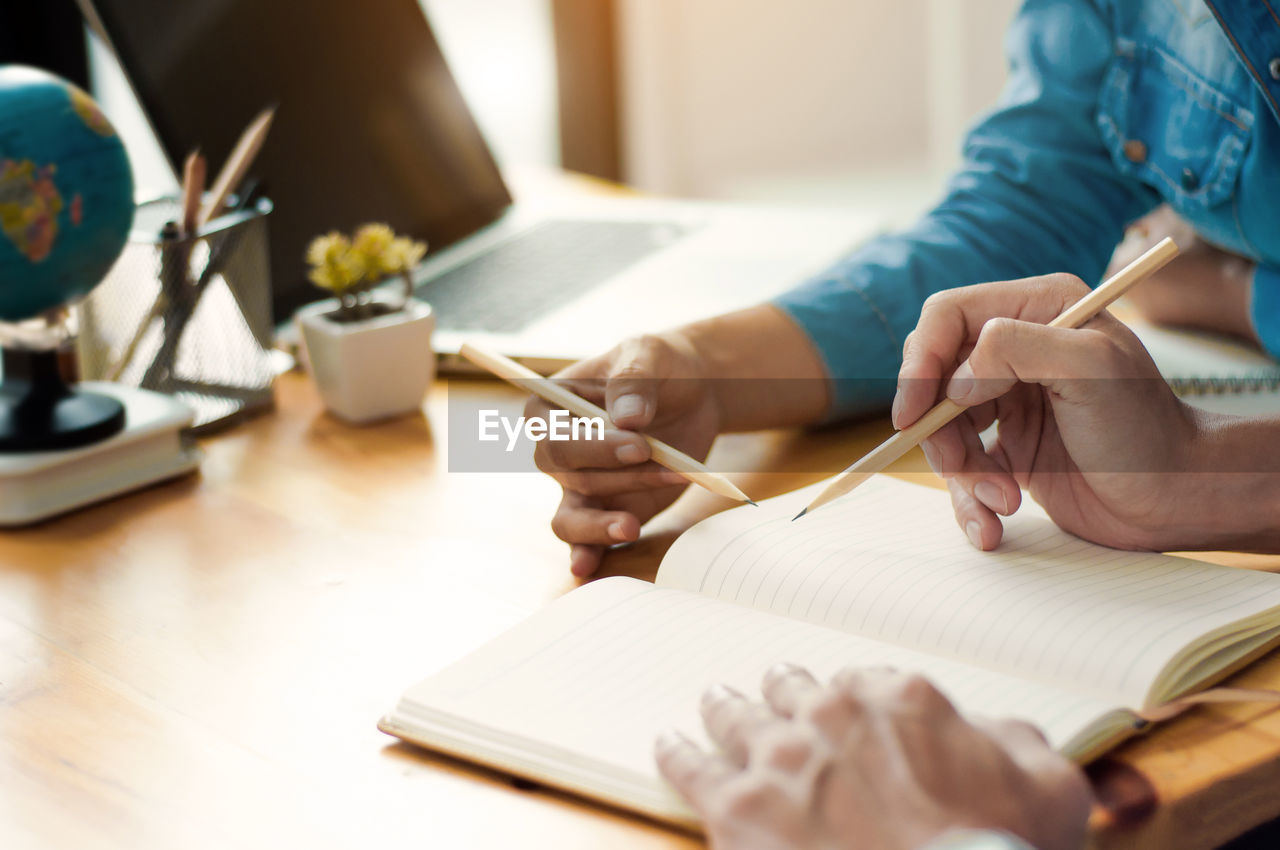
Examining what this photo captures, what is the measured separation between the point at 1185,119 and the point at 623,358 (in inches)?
20.1

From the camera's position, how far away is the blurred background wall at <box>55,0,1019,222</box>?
2135mm

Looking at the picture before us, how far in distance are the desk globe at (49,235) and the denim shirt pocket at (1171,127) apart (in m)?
0.74

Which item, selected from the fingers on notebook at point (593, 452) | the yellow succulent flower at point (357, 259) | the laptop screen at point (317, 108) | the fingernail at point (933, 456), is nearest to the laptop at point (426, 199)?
the laptop screen at point (317, 108)

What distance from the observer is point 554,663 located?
49cm

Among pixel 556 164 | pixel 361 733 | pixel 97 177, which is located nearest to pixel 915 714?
pixel 361 733

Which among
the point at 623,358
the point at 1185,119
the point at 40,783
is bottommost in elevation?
the point at 40,783

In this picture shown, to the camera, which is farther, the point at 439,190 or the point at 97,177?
the point at 439,190

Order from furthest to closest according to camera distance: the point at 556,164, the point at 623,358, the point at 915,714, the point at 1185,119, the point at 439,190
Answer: the point at 556,164 < the point at 439,190 < the point at 1185,119 < the point at 623,358 < the point at 915,714

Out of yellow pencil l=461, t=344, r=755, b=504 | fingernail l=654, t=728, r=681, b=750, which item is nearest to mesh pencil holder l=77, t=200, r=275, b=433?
yellow pencil l=461, t=344, r=755, b=504

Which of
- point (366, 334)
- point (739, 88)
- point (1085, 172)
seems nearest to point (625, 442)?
point (366, 334)

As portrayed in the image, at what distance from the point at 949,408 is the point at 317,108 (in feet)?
2.58

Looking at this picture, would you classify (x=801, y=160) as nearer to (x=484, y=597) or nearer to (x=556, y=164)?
(x=556, y=164)

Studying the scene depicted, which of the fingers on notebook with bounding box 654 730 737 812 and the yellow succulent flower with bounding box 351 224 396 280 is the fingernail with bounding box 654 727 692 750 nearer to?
the fingers on notebook with bounding box 654 730 737 812

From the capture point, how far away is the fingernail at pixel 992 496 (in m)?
0.59
